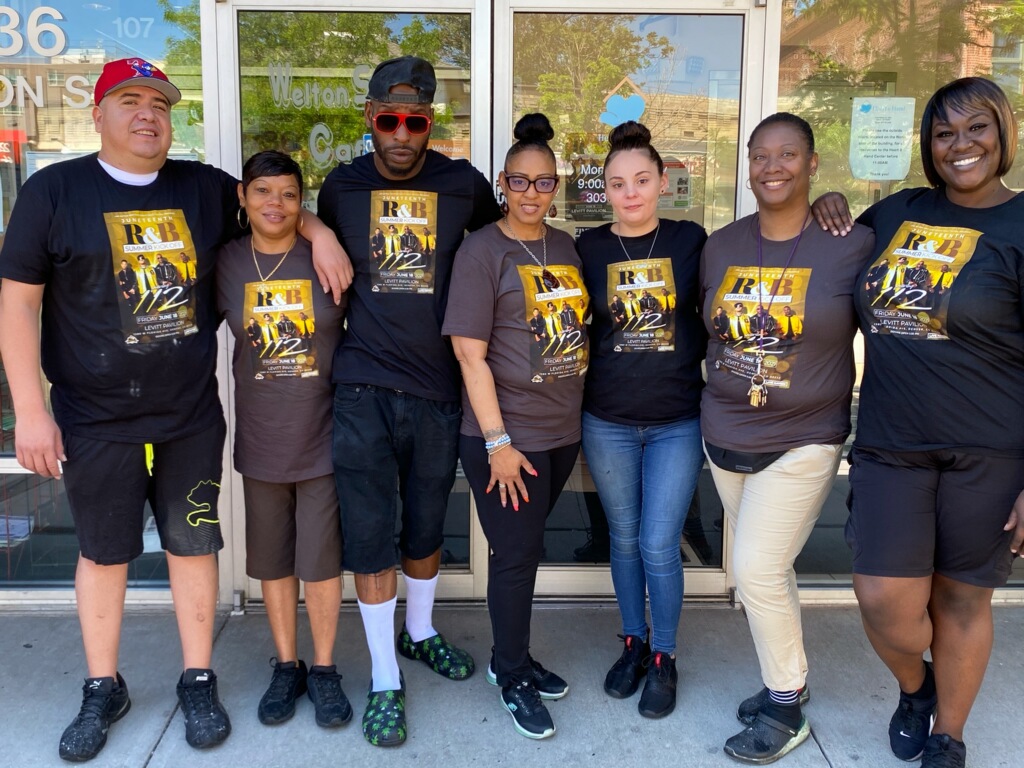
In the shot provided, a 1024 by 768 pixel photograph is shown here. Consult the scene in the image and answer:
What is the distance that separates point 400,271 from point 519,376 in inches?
21.0

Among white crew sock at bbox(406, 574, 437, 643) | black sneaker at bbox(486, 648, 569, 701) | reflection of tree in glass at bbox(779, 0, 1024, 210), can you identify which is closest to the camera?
black sneaker at bbox(486, 648, 569, 701)

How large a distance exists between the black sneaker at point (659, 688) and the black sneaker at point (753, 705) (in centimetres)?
23

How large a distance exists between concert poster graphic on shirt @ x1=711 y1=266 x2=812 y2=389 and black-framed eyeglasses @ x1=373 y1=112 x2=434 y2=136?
1085 millimetres

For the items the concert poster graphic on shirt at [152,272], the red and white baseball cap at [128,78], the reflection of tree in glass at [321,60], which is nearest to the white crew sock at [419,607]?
the concert poster graphic on shirt at [152,272]

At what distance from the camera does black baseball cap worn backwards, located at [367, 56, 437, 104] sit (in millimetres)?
2699

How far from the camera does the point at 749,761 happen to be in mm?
2719

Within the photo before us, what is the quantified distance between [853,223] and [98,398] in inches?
94.3

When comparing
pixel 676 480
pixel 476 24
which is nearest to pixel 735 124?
pixel 476 24

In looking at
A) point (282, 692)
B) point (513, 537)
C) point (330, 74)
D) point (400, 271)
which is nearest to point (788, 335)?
point (513, 537)

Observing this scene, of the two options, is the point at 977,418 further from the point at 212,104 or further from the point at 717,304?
the point at 212,104

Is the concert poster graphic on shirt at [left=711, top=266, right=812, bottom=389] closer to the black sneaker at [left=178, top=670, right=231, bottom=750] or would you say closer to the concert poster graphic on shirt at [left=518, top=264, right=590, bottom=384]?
the concert poster graphic on shirt at [left=518, top=264, right=590, bottom=384]

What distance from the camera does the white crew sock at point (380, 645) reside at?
2.91 metres

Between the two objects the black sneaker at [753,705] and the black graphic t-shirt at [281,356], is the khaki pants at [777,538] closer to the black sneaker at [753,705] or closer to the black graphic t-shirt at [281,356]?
the black sneaker at [753,705]

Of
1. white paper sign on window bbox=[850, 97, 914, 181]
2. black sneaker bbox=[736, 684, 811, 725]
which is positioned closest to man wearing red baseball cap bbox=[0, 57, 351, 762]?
black sneaker bbox=[736, 684, 811, 725]
